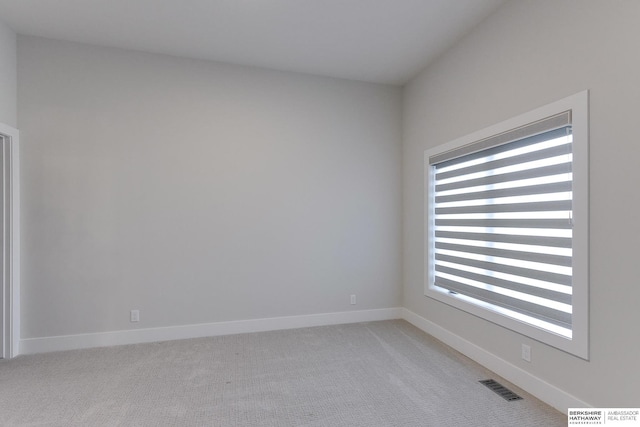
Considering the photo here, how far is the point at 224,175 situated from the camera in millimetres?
3572

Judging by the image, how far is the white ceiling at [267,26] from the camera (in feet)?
8.58

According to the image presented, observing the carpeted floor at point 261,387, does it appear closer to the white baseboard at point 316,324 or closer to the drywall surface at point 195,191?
the white baseboard at point 316,324

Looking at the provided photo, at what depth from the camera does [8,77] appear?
2.95 m

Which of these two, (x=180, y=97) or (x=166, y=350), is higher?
(x=180, y=97)

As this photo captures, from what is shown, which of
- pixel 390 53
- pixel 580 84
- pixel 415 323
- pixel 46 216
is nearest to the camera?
pixel 580 84

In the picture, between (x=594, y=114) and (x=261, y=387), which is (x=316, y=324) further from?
(x=594, y=114)

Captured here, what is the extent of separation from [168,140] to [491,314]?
3559 millimetres

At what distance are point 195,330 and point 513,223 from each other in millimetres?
3274

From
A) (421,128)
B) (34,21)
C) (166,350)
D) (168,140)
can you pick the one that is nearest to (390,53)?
(421,128)

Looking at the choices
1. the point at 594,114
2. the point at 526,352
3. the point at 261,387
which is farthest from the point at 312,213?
the point at 594,114

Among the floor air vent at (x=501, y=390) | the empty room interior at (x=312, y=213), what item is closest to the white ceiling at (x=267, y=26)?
the empty room interior at (x=312, y=213)

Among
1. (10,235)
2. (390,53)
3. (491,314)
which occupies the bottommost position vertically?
(491,314)

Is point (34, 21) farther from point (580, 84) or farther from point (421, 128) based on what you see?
point (580, 84)

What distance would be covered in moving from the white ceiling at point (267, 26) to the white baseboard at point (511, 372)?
290cm
